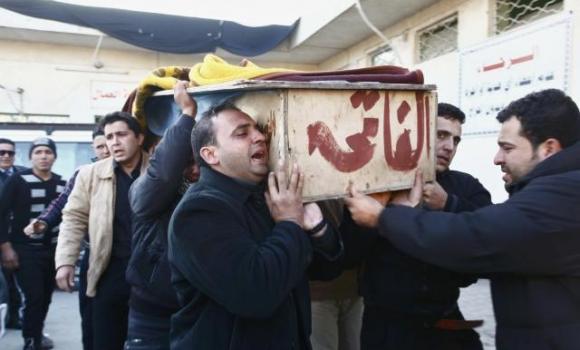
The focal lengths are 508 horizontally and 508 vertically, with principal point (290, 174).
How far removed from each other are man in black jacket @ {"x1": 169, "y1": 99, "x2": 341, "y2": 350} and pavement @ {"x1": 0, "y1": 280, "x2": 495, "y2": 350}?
8.61ft

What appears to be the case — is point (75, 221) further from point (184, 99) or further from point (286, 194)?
point (286, 194)

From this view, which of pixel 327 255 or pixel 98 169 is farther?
pixel 98 169

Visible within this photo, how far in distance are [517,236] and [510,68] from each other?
5.04 metres

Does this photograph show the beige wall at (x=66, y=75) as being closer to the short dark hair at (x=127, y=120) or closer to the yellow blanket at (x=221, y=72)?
the short dark hair at (x=127, y=120)

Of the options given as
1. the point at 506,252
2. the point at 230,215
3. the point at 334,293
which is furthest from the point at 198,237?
the point at 334,293

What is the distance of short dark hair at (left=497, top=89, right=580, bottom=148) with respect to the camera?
1.52 metres

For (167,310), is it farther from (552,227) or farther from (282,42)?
(282,42)

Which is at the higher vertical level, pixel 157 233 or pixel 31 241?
pixel 157 233

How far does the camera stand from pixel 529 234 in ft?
4.50

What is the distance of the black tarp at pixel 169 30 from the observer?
8.59m

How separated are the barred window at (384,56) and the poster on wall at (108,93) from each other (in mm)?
5120

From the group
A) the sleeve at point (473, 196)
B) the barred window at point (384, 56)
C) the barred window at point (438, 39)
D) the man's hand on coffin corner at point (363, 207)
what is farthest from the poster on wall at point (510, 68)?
the man's hand on coffin corner at point (363, 207)

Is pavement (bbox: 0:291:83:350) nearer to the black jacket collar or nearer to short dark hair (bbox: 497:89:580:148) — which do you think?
the black jacket collar

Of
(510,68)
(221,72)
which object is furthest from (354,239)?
(510,68)
